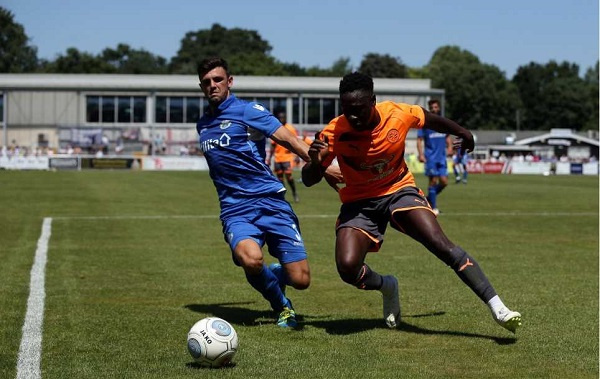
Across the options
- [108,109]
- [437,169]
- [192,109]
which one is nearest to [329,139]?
[437,169]

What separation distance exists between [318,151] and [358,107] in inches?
17.5

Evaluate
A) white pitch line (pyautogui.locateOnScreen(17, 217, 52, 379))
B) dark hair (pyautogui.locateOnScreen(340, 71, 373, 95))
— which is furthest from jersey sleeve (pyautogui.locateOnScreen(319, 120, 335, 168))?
white pitch line (pyautogui.locateOnScreen(17, 217, 52, 379))

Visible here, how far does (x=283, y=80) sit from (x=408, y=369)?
81395 mm

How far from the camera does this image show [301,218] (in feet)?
67.4

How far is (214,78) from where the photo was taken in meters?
8.10

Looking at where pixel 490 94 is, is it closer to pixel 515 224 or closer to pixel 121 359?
pixel 515 224

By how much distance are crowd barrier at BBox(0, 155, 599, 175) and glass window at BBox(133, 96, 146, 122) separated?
17.8 meters

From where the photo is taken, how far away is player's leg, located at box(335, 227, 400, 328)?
310 inches

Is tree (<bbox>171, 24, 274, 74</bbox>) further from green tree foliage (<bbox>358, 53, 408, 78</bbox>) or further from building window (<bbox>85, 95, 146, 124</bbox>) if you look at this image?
building window (<bbox>85, 95, 146, 124</bbox>)

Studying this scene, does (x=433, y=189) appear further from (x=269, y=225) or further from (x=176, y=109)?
(x=176, y=109)

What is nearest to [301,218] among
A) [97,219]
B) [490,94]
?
[97,219]

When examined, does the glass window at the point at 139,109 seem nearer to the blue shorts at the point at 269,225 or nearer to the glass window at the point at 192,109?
the glass window at the point at 192,109

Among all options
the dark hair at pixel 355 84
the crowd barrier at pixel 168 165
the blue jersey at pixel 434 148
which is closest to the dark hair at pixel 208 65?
the dark hair at pixel 355 84

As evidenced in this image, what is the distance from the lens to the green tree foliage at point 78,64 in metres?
126
